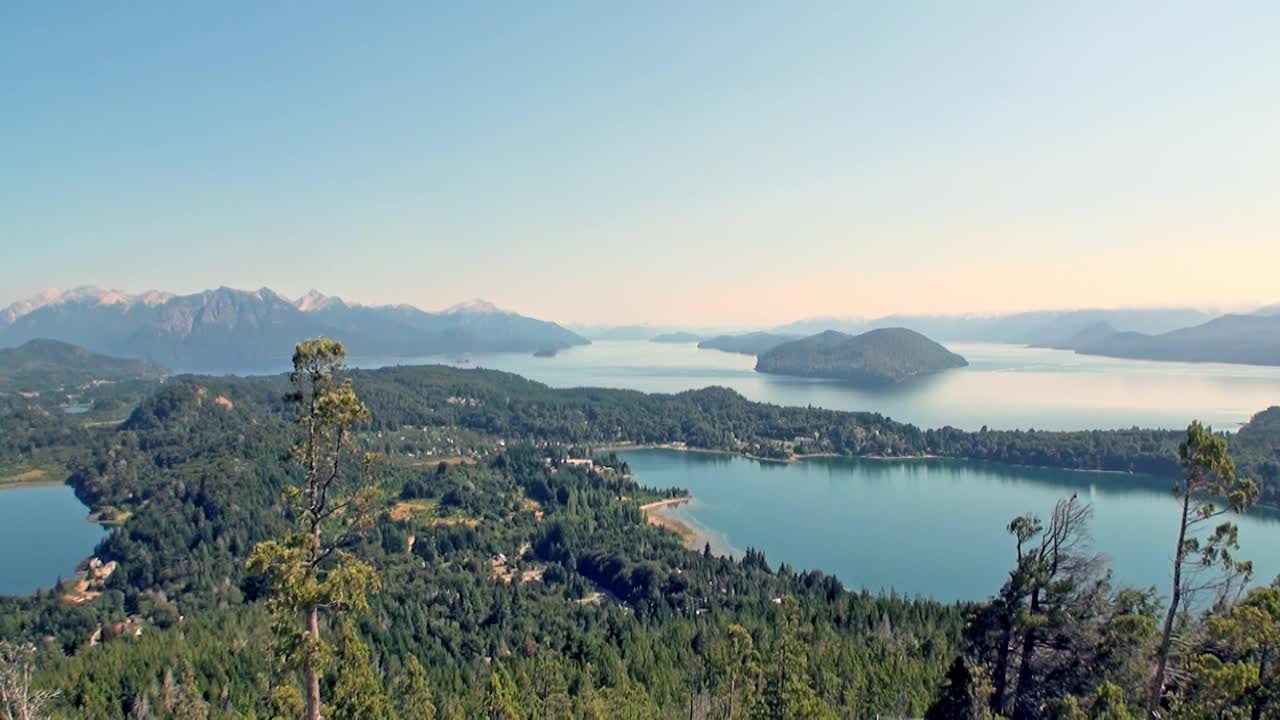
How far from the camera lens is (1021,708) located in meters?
15.6

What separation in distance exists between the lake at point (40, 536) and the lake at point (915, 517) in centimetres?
5326

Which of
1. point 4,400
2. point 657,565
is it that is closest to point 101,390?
point 4,400

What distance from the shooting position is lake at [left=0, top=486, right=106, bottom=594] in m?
60.6

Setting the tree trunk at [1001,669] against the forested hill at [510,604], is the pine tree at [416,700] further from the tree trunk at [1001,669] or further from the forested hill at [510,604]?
the tree trunk at [1001,669]

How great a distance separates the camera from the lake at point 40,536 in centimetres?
6064

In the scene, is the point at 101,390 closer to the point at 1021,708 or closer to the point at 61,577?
the point at 61,577

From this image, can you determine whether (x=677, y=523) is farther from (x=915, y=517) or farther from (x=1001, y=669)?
(x=1001, y=669)

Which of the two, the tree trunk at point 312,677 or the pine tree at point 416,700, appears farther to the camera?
the pine tree at point 416,700

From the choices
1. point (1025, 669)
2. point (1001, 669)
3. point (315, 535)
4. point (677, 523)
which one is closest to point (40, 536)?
point (677, 523)

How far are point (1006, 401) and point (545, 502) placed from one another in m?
118

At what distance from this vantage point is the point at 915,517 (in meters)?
72.7

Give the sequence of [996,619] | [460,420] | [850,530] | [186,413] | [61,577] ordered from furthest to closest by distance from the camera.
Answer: [460,420] < [186,413] < [850,530] < [61,577] < [996,619]

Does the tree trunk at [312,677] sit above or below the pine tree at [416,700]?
above

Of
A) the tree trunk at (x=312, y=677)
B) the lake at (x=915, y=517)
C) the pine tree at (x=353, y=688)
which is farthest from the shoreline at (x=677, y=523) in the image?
the tree trunk at (x=312, y=677)
